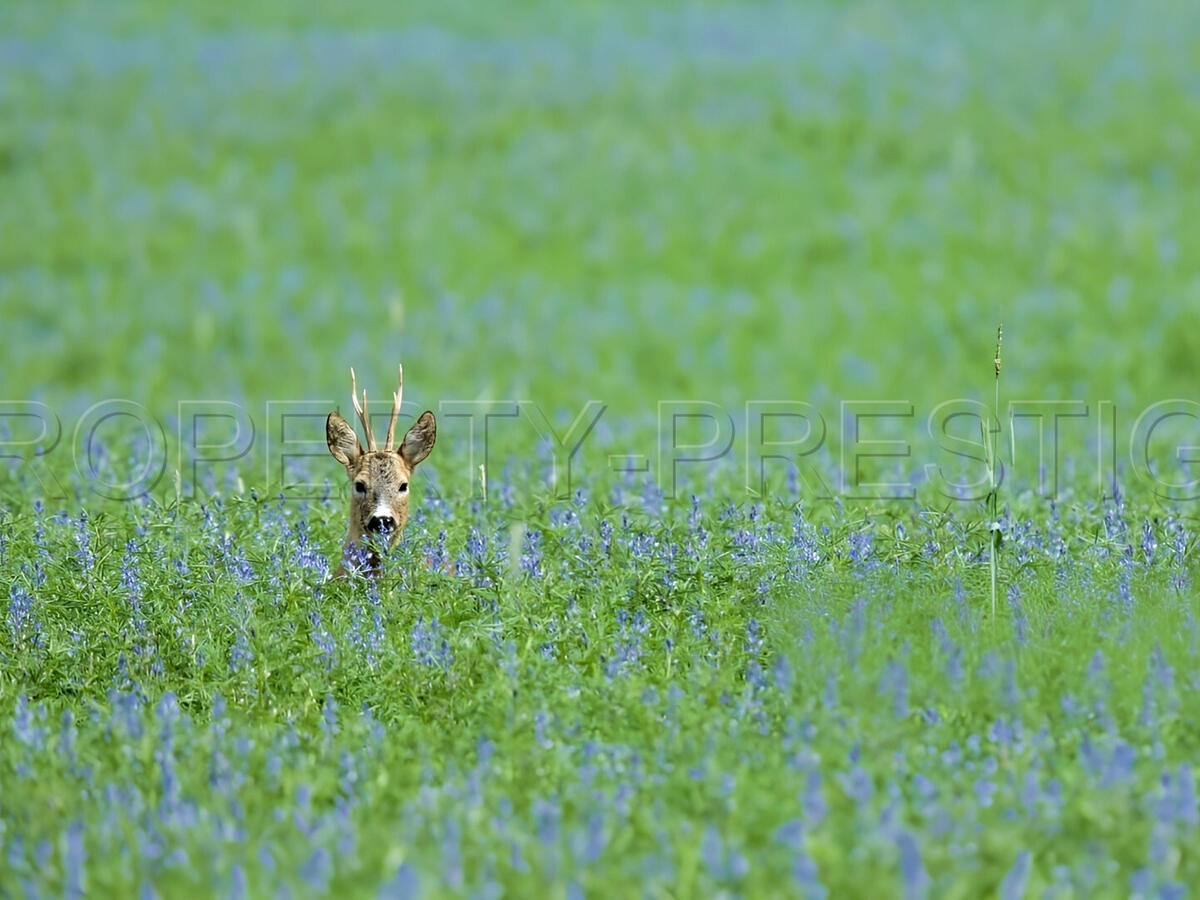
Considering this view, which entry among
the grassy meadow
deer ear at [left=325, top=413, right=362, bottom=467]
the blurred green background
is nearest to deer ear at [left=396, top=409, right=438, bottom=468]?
deer ear at [left=325, top=413, right=362, bottom=467]

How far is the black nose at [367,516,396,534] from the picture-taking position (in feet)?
18.0

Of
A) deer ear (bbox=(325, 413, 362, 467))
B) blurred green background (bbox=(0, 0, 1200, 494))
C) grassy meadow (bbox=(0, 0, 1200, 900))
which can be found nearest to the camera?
grassy meadow (bbox=(0, 0, 1200, 900))

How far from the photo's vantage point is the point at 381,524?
5512 mm

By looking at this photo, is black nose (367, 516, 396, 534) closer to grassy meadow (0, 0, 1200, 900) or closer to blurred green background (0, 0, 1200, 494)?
grassy meadow (0, 0, 1200, 900)

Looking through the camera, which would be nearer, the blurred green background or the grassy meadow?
the grassy meadow

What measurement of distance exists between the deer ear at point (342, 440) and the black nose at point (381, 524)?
24 cm

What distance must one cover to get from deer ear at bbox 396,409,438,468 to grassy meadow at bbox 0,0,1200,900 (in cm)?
35

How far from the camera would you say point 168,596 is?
18.7 ft

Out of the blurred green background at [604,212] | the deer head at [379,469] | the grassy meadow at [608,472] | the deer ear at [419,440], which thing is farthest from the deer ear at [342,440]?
the blurred green background at [604,212]

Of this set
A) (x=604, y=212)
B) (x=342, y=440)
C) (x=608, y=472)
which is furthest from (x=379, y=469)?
(x=604, y=212)

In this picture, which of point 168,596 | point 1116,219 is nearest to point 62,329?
point 168,596

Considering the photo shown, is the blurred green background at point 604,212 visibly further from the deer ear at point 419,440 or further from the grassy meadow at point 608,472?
the deer ear at point 419,440

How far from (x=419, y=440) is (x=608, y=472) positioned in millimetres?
2408

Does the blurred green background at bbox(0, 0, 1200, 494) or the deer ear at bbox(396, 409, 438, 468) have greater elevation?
the blurred green background at bbox(0, 0, 1200, 494)
